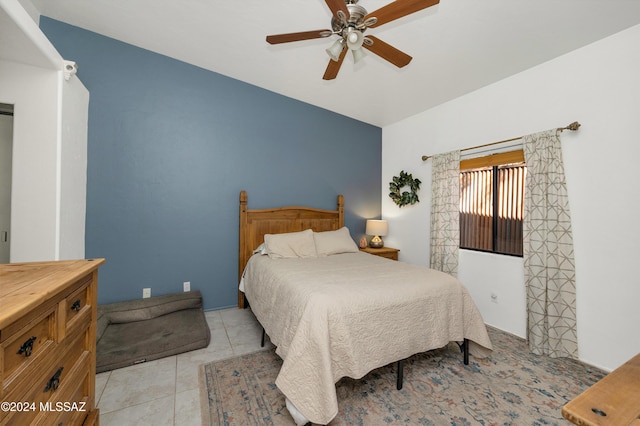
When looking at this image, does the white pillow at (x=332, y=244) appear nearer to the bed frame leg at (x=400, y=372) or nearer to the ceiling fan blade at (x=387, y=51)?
the bed frame leg at (x=400, y=372)

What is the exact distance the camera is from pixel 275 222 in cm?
337

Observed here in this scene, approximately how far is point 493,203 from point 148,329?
12.6ft

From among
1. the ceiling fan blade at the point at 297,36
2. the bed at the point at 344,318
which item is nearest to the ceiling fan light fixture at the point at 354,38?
the ceiling fan blade at the point at 297,36

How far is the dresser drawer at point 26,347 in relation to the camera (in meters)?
0.61

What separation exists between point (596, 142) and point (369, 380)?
2.66m

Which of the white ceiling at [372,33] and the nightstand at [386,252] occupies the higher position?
the white ceiling at [372,33]

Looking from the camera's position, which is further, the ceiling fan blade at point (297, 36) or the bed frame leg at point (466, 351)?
the bed frame leg at point (466, 351)

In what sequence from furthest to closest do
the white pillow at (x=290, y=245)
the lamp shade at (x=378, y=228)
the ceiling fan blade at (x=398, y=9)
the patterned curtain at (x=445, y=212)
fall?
the lamp shade at (x=378, y=228) → the patterned curtain at (x=445, y=212) → the white pillow at (x=290, y=245) → the ceiling fan blade at (x=398, y=9)

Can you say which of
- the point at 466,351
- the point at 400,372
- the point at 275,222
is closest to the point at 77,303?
the point at 400,372

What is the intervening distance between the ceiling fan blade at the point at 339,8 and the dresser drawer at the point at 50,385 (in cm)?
196

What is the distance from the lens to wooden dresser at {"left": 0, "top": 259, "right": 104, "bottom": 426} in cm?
63

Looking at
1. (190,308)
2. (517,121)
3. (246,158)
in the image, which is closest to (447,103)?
(517,121)

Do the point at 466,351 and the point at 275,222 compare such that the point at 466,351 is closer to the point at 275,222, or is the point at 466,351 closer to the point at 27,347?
the point at 275,222

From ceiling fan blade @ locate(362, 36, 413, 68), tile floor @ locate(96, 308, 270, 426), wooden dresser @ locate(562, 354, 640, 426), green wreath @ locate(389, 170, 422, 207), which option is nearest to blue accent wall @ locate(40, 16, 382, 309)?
tile floor @ locate(96, 308, 270, 426)
